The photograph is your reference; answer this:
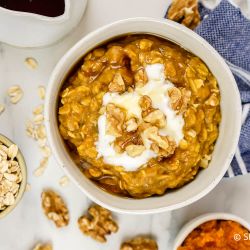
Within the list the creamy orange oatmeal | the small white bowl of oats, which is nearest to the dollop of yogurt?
the creamy orange oatmeal

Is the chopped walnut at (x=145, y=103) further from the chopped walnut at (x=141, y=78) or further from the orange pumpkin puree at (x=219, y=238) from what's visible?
the orange pumpkin puree at (x=219, y=238)

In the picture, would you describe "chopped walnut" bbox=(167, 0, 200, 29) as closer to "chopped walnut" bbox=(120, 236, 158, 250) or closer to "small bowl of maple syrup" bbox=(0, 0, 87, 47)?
"small bowl of maple syrup" bbox=(0, 0, 87, 47)

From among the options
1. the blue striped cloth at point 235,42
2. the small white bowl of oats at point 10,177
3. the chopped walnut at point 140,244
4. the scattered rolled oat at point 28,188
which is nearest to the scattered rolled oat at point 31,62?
the small white bowl of oats at point 10,177

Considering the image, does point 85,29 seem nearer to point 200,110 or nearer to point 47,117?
point 47,117

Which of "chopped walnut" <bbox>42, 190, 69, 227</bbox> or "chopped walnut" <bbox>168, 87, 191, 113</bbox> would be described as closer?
"chopped walnut" <bbox>168, 87, 191, 113</bbox>

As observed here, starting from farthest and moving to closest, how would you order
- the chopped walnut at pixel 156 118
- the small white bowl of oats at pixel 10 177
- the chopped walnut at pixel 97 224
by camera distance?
the chopped walnut at pixel 97 224, the small white bowl of oats at pixel 10 177, the chopped walnut at pixel 156 118

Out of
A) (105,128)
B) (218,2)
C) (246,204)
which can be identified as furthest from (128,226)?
(218,2)

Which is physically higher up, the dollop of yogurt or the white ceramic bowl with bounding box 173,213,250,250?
the dollop of yogurt
